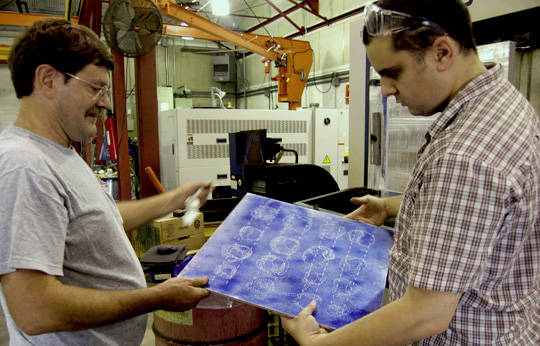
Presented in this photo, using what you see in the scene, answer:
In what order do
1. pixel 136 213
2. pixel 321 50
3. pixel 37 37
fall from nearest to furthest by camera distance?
pixel 37 37, pixel 136 213, pixel 321 50

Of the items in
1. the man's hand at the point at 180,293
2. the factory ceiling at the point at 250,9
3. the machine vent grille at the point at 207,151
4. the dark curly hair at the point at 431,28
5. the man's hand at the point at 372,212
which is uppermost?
the factory ceiling at the point at 250,9

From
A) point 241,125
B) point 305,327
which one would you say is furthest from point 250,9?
point 305,327

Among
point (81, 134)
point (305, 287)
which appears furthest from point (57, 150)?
point (305, 287)

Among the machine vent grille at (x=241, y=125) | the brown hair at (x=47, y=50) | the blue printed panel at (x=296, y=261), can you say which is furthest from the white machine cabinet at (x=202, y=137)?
the brown hair at (x=47, y=50)

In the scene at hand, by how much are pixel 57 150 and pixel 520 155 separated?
3.78ft

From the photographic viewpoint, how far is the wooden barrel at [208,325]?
169 cm

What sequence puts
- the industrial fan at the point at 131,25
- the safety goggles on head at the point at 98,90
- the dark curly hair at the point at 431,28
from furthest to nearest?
the industrial fan at the point at 131,25 < the safety goggles on head at the point at 98,90 < the dark curly hair at the point at 431,28

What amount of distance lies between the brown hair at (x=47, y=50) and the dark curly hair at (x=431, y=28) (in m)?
0.88

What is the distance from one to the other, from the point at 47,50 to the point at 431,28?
993 mm

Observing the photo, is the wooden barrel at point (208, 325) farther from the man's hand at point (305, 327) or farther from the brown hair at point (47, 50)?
the brown hair at point (47, 50)

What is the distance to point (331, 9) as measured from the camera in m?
7.04

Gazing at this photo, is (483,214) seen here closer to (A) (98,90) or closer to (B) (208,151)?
(A) (98,90)

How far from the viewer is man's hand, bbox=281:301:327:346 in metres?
1.01

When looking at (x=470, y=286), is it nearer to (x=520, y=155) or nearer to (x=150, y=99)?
(x=520, y=155)
